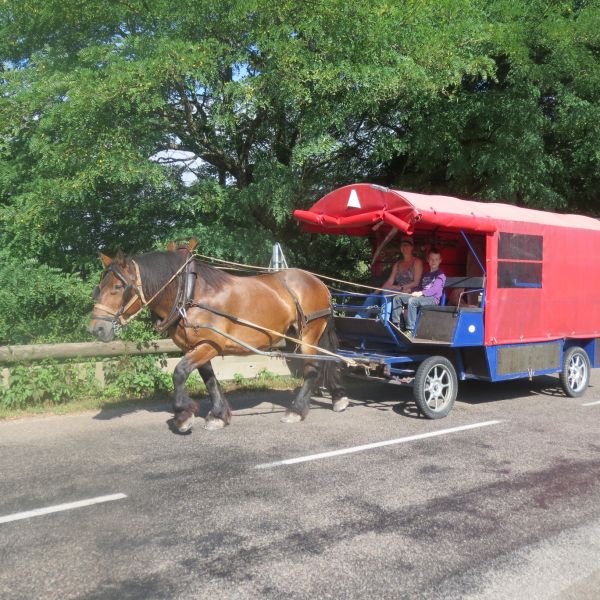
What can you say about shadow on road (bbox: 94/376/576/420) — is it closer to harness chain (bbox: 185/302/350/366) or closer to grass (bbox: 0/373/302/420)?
grass (bbox: 0/373/302/420)

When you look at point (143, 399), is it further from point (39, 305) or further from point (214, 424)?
point (39, 305)

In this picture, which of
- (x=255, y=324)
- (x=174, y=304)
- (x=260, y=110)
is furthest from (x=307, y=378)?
(x=260, y=110)

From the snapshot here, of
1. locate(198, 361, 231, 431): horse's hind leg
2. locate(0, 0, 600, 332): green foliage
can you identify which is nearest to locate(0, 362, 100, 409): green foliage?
locate(0, 0, 600, 332): green foliage

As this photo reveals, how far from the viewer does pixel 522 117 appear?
38.8ft

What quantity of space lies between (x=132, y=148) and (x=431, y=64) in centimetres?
464

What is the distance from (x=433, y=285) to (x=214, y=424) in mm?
3409

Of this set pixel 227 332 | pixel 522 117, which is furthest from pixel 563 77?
pixel 227 332

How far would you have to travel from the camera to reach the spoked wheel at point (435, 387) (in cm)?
767

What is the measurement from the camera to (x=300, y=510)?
15.4 feet

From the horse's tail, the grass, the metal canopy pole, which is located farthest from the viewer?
the metal canopy pole

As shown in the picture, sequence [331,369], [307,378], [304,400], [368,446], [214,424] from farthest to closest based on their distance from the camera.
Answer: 1. [331,369]
2. [307,378]
3. [304,400]
4. [214,424]
5. [368,446]

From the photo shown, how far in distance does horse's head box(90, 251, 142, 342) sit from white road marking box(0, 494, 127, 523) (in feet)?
5.87

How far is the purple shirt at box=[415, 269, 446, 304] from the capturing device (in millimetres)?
8391

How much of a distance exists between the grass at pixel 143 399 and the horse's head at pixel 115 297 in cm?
202
